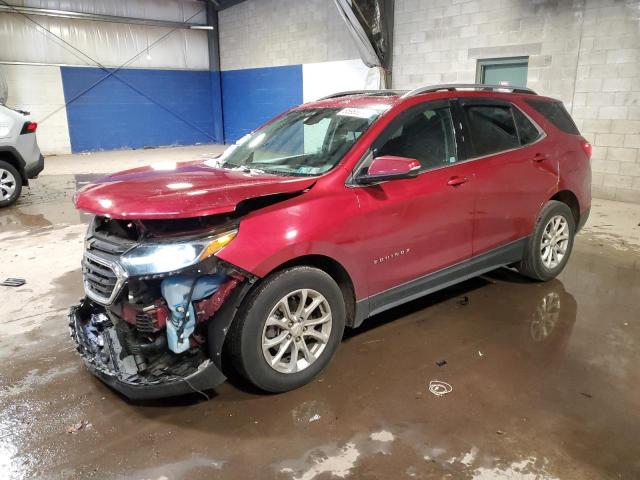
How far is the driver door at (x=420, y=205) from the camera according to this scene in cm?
313

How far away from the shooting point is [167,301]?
2.52 meters

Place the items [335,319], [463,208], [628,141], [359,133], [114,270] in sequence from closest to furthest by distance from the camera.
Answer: [114,270], [335,319], [359,133], [463,208], [628,141]

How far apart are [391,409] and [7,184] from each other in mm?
7778

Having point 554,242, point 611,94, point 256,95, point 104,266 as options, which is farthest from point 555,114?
point 256,95

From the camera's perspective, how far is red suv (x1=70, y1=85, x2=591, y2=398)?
8.38 ft

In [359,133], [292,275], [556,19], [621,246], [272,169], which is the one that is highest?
[556,19]

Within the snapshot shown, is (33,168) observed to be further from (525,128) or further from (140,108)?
(140,108)

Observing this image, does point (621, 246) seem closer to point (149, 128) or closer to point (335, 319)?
point (335, 319)

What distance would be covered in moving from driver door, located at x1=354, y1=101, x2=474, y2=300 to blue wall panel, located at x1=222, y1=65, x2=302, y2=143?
38.0 feet

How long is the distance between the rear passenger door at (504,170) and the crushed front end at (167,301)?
202 centimetres

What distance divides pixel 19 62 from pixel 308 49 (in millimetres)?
8499

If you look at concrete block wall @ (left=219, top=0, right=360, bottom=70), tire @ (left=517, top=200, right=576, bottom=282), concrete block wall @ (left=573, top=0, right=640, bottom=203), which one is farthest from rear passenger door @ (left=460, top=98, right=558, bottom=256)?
concrete block wall @ (left=219, top=0, right=360, bottom=70)

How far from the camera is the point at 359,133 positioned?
3.29 metres

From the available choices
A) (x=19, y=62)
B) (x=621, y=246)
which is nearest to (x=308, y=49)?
(x=19, y=62)
